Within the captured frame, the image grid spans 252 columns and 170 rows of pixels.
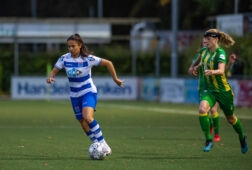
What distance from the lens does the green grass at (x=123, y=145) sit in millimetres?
10203

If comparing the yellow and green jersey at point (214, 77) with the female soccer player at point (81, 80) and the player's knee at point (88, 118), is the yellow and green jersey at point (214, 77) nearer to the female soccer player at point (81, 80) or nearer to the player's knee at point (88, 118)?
the female soccer player at point (81, 80)

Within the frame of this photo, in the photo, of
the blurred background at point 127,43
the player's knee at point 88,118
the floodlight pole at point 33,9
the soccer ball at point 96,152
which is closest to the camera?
the soccer ball at point 96,152

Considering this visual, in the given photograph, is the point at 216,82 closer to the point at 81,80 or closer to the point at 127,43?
the point at 81,80

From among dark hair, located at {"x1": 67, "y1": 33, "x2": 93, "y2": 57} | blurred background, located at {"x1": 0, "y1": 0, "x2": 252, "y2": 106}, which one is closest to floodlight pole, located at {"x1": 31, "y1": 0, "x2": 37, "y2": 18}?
blurred background, located at {"x1": 0, "y1": 0, "x2": 252, "y2": 106}

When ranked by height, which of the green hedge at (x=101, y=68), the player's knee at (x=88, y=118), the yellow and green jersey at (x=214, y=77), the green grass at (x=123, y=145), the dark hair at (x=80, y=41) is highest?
the dark hair at (x=80, y=41)

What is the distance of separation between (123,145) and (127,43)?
43169 mm

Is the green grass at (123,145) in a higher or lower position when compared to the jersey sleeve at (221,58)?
lower

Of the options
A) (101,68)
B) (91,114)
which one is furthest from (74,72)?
(101,68)

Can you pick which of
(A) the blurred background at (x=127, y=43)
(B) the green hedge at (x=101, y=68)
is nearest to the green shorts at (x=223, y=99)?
(A) the blurred background at (x=127, y=43)

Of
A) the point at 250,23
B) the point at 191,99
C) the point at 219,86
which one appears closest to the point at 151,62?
the point at 250,23

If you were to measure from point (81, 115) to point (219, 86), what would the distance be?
7.71 ft

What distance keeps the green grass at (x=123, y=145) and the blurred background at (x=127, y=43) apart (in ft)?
17.8

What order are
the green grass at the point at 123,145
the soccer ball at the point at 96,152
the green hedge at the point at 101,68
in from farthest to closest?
the green hedge at the point at 101,68
the soccer ball at the point at 96,152
the green grass at the point at 123,145

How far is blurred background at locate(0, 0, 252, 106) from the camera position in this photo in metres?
32.7
